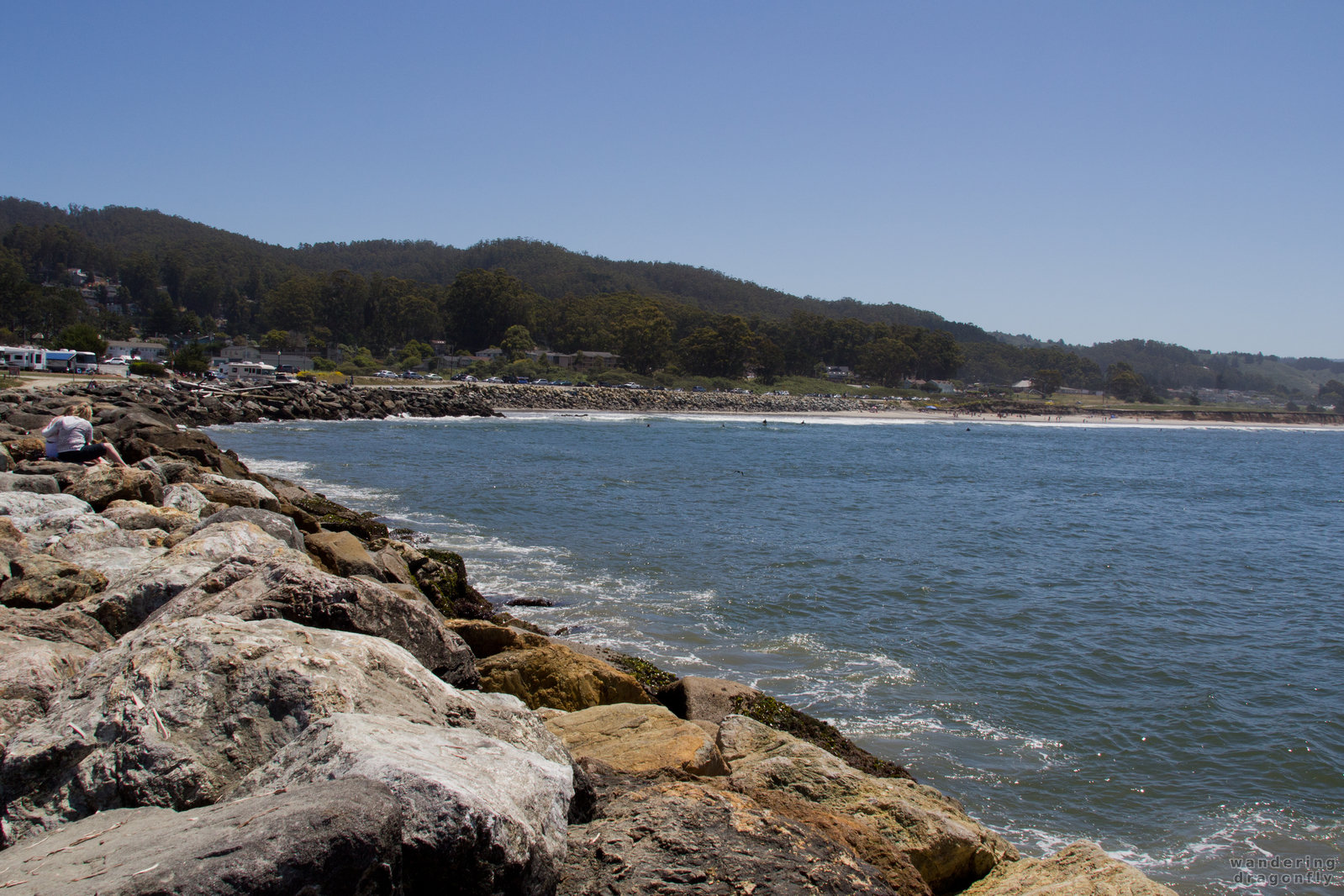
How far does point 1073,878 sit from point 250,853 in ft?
12.0

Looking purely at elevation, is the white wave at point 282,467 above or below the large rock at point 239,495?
below

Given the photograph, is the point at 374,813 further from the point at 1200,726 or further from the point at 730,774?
the point at 1200,726

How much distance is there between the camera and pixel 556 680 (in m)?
5.96

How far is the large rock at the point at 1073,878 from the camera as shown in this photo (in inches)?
152

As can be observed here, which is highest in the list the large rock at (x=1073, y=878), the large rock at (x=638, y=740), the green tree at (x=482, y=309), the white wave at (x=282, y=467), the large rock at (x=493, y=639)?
the green tree at (x=482, y=309)

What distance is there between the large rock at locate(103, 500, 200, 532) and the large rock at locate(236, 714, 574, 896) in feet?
18.8

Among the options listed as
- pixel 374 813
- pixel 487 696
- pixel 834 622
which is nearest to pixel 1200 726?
pixel 834 622

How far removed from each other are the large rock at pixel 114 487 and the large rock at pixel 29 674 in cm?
533

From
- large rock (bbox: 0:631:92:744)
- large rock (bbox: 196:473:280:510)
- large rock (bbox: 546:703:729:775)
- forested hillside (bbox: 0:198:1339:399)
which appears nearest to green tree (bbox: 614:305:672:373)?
forested hillside (bbox: 0:198:1339:399)

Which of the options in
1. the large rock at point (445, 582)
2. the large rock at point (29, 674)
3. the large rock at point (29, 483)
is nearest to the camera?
the large rock at point (29, 674)

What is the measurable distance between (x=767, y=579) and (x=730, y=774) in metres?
9.63

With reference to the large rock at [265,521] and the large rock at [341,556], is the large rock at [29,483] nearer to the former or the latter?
the large rock at [265,521]

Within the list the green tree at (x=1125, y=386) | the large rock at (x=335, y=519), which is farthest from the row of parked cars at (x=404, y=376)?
the green tree at (x=1125, y=386)

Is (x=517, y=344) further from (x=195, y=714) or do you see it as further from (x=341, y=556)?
(x=195, y=714)
